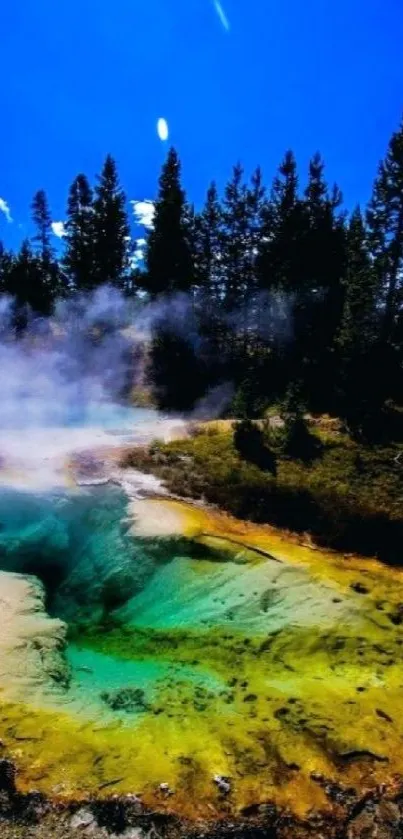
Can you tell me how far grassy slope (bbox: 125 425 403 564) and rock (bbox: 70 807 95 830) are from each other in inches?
305

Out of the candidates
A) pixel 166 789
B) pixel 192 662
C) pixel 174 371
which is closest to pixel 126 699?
pixel 192 662

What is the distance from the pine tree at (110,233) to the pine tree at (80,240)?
460mm

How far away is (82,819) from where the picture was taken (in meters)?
5.83

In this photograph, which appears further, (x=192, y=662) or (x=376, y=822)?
(x=192, y=662)

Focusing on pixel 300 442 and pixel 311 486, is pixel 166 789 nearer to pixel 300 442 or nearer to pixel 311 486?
pixel 311 486

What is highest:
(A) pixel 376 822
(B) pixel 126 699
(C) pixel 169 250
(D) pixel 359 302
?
(C) pixel 169 250

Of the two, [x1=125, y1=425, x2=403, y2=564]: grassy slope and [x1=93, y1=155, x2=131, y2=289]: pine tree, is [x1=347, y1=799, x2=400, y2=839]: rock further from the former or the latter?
[x1=93, y1=155, x2=131, y2=289]: pine tree

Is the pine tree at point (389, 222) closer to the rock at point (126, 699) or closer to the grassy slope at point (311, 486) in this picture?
the grassy slope at point (311, 486)

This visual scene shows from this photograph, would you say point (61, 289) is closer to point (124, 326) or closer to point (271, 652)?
point (124, 326)

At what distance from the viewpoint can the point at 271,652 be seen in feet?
28.9

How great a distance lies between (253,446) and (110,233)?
2647 centimetres

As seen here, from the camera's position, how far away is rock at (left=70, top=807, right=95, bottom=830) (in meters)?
5.76

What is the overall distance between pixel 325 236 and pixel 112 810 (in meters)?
35.2

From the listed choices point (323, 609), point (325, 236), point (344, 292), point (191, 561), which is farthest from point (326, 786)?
point (325, 236)
